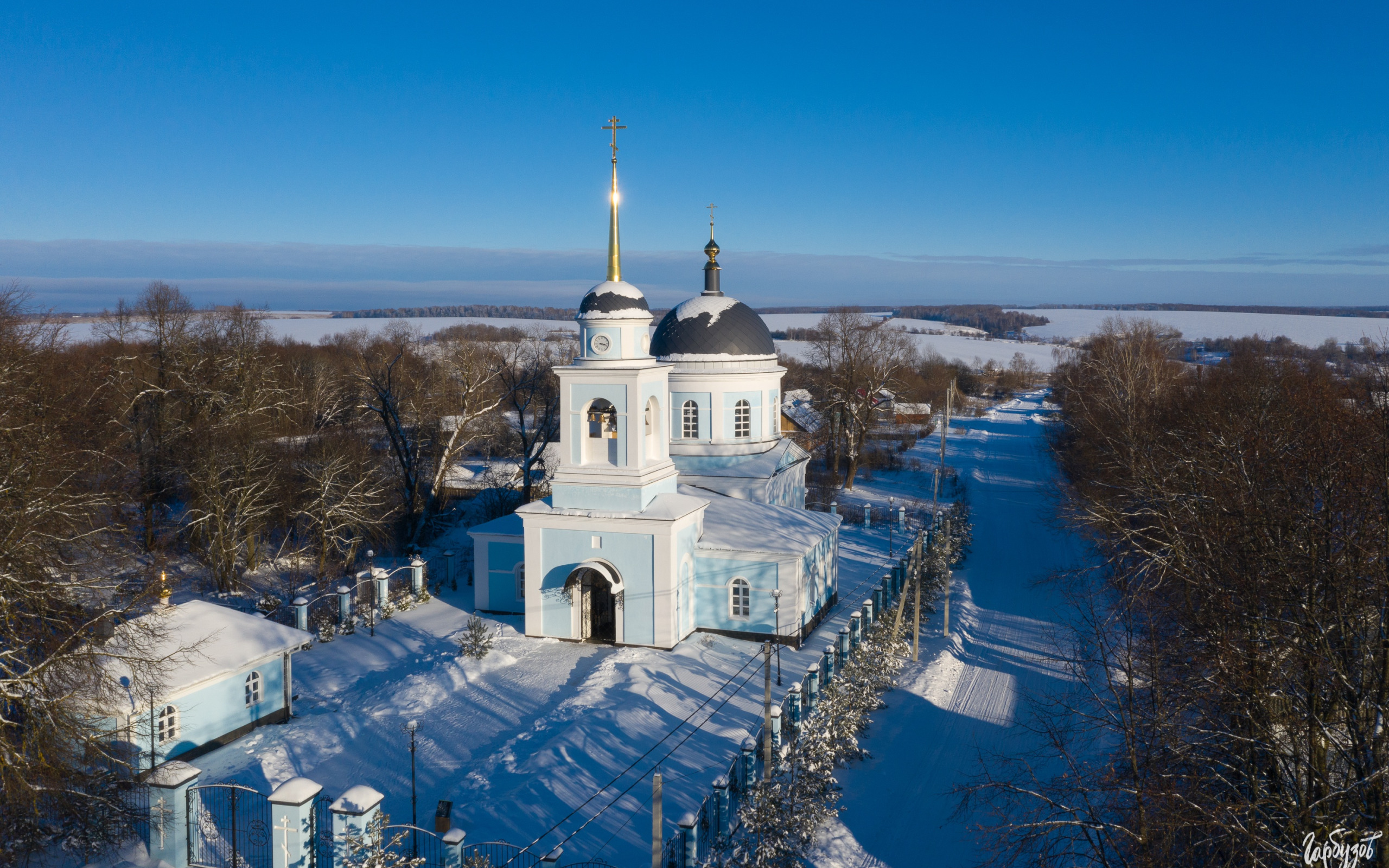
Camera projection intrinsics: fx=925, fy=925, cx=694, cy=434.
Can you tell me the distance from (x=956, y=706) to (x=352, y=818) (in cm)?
1034

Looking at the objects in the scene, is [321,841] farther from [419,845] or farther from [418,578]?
[418,578]

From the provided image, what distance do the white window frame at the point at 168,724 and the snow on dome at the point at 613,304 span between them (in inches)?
351

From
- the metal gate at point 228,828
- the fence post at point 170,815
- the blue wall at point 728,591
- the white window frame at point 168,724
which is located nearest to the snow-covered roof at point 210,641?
the white window frame at point 168,724

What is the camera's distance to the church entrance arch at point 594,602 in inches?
660

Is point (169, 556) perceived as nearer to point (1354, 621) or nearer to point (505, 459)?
point (505, 459)

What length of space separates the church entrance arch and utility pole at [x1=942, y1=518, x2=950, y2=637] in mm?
6560

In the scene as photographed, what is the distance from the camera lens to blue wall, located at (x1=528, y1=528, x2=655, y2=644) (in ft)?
54.6

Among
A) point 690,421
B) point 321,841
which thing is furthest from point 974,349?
point 321,841

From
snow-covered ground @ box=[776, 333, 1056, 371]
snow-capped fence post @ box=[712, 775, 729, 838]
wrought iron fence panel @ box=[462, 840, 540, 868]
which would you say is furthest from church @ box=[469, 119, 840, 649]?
snow-covered ground @ box=[776, 333, 1056, 371]

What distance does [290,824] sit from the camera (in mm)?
8578

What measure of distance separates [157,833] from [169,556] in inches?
625

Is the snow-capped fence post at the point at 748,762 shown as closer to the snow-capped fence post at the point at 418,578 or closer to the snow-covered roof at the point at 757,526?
the snow-covered roof at the point at 757,526

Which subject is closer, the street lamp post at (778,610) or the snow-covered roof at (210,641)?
the snow-covered roof at (210,641)

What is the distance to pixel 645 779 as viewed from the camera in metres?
11.8
